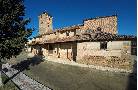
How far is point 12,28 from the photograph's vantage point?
21375mm

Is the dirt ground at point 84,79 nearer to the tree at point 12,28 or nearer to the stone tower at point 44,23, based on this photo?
the tree at point 12,28

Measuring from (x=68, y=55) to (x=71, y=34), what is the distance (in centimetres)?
546

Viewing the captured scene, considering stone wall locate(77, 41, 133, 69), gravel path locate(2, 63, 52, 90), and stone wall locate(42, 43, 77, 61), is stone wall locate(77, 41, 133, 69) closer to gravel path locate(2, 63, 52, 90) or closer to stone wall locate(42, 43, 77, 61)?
stone wall locate(42, 43, 77, 61)

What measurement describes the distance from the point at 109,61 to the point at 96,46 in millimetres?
3037

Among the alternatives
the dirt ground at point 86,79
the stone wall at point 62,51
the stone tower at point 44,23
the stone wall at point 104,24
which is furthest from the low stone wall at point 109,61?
the stone tower at point 44,23

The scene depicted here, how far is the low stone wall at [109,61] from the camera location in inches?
967

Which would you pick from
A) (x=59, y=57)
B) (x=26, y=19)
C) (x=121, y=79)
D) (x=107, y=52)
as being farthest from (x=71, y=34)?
(x=121, y=79)

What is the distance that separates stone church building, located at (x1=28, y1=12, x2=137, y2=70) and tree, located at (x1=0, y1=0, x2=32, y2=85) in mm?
10472

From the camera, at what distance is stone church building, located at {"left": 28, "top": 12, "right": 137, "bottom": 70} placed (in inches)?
994

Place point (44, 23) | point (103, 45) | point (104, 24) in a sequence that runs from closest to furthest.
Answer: point (103, 45) < point (104, 24) < point (44, 23)

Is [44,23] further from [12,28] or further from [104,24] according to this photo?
[12,28]

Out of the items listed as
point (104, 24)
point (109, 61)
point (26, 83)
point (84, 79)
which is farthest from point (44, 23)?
point (84, 79)

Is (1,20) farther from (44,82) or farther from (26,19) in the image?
(44,82)

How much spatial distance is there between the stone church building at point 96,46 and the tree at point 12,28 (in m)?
10.5
